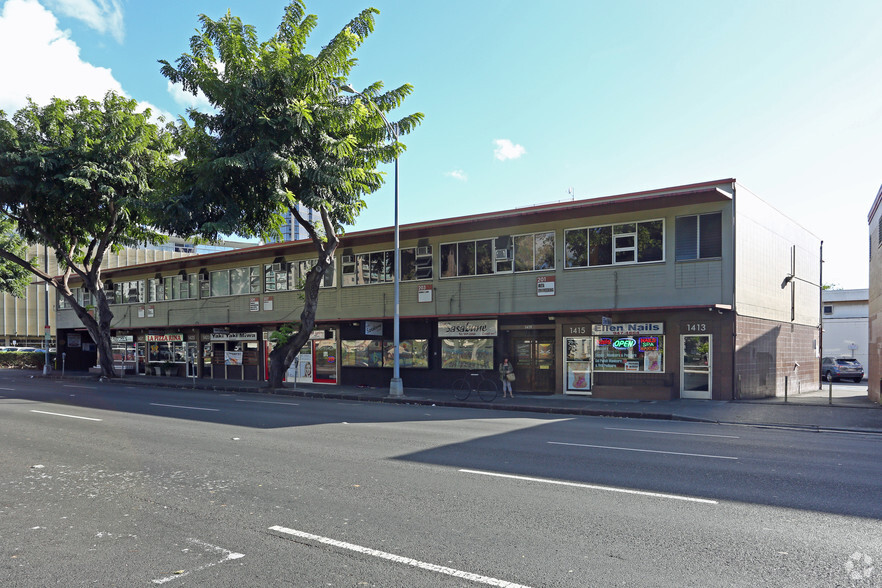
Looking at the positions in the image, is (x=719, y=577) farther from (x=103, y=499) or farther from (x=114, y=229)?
(x=114, y=229)

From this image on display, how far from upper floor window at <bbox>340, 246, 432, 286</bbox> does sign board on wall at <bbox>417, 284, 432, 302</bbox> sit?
0.35m

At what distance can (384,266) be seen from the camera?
1020 inches

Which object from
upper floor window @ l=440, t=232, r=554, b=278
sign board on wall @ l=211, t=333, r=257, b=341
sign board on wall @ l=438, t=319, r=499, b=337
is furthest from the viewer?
sign board on wall @ l=211, t=333, r=257, b=341

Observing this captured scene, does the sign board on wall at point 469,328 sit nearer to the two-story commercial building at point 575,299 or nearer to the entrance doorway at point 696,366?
the two-story commercial building at point 575,299

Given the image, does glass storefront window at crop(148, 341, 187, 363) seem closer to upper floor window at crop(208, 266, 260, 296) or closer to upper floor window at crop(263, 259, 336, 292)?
upper floor window at crop(208, 266, 260, 296)

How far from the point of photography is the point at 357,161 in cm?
2092

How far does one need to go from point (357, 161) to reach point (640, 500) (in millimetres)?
16424

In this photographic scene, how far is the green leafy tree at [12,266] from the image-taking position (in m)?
38.9

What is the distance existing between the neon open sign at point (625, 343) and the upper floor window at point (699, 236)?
9.83 ft

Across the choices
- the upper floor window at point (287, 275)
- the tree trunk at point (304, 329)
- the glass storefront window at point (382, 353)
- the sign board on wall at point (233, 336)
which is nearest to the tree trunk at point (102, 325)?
the sign board on wall at point (233, 336)

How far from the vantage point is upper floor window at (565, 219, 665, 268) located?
1980 centimetres

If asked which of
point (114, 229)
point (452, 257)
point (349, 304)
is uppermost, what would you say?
point (114, 229)

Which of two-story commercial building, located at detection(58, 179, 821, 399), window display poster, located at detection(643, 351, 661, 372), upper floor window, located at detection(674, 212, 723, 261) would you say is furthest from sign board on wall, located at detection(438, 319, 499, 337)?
upper floor window, located at detection(674, 212, 723, 261)

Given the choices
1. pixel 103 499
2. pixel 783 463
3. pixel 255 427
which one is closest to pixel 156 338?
pixel 255 427
